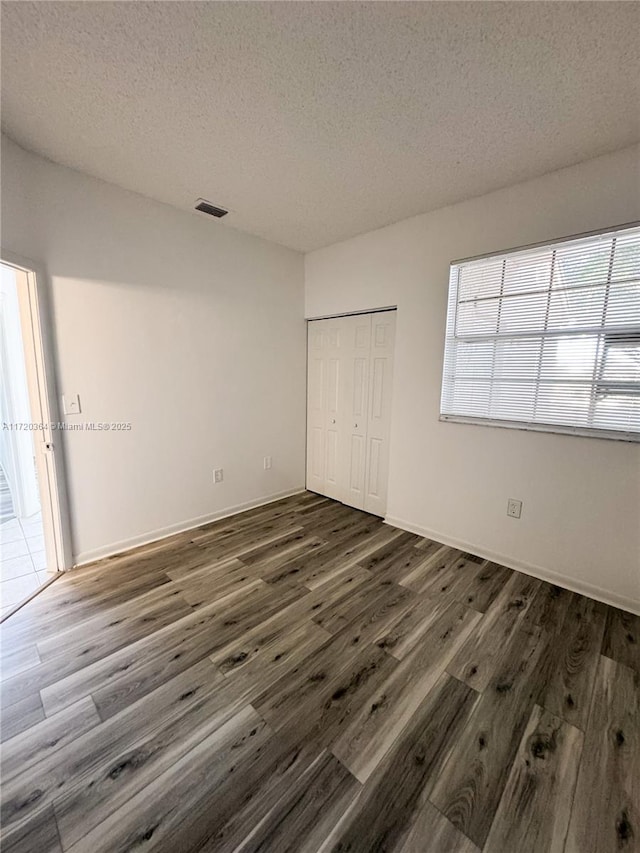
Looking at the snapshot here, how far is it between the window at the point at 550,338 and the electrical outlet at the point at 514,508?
1.85 feet

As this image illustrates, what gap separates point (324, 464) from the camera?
3885 millimetres

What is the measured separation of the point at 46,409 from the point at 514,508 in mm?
3284

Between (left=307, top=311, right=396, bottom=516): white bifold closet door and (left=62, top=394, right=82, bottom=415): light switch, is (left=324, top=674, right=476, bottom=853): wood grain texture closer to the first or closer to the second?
(left=307, top=311, right=396, bottom=516): white bifold closet door

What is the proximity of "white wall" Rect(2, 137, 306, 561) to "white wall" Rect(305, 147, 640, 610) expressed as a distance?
0.99 metres

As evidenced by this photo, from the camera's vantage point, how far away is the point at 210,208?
8.68 ft

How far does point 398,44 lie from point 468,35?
0.26 meters

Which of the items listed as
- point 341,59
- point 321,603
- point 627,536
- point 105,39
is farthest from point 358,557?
point 105,39

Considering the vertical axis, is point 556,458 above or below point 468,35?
below

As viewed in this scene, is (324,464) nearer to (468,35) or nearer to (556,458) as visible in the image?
(556,458)

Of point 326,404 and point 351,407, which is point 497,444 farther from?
point 326,404

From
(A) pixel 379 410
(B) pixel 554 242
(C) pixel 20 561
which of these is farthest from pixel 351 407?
(C) pixel 20 561

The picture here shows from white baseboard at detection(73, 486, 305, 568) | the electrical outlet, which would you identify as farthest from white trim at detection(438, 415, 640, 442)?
white baseboard at detection(73, 486, 305, 568)

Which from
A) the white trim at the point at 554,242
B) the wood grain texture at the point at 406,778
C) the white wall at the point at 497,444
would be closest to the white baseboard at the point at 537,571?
the white wall at the point at 497,444

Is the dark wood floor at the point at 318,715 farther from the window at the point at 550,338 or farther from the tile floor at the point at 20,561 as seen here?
the window at the point at 550,338
